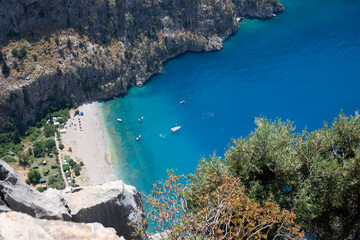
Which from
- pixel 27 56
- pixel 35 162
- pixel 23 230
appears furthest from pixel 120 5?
pixel 23 230

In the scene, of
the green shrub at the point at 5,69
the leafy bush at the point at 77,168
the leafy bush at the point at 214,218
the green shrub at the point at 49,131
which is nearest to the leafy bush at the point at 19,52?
the green shrub at the point at 5,69

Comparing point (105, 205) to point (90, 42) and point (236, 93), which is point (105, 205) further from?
point (90, 42)

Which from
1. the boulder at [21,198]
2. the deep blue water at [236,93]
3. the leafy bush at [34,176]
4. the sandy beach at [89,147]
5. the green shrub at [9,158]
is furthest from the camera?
the deep blue water at [236,93]

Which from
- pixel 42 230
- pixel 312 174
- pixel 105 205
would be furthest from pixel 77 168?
pixel 42 230

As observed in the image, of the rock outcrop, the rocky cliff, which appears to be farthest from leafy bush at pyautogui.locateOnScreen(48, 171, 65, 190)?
the rock outcrop

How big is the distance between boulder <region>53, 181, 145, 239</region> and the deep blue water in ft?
151

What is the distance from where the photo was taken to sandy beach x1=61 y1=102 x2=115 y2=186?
76062 millimetres

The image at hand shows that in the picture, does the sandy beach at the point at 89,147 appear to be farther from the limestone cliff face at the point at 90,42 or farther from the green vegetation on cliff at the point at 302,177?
the green vegetation on cliff at the point at 302,177

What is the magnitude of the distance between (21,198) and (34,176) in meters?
56.0

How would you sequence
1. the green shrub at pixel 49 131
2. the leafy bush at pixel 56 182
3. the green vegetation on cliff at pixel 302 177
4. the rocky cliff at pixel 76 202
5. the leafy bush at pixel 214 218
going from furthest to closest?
the green shrub at pixel 49 131 < the leafy bush at pixel 56 182 < the green vegetation on cliff at pixel 302 177 < the rocky cliff at pixel 76 202 < the leafy bush at pixel 214 218

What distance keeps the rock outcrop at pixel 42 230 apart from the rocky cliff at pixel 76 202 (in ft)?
11.9

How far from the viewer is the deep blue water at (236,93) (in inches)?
3258

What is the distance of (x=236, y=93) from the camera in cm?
9938

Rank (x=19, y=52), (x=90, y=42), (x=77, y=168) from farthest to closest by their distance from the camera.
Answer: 1. (x=90, y=42)
2. (x=19, y=52)
3. (x=77, y=168)
